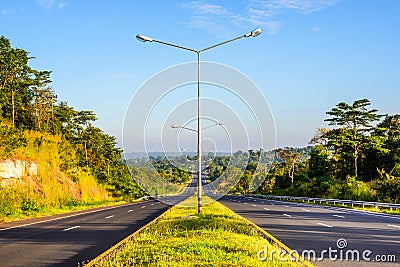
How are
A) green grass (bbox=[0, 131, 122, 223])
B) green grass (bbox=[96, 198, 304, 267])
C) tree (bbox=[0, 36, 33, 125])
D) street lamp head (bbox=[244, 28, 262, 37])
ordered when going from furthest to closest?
tree (bbox=[0, 36, 33, 125]), green grass (bbox=[0, 131, 122, 223]), street lamp head (bbox=[244, 28, 262, 37]), green grass (bbox=[96, 198, 304, 267])

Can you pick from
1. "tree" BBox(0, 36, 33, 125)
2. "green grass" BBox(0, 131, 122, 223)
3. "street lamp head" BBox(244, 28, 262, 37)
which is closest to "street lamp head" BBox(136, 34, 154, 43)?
"street lamp head" BBox(244, 28, 262, 37)

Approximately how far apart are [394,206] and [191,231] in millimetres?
21460

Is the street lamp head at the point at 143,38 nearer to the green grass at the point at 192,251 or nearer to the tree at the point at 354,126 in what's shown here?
the green grass at the point at 192,251

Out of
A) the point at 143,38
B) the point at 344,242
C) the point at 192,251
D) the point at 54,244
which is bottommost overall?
the point at 54,244

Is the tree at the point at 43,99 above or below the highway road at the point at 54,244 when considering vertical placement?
above

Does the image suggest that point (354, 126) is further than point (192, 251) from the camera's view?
Yes

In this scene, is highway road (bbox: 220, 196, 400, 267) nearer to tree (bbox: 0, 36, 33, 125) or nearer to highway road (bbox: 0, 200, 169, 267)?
highway road (bbox: 0, 200, 169, 267)

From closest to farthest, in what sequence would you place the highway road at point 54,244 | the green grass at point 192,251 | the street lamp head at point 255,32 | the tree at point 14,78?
the green grass at point 192,251, the highway road at point 54,244, the street lamp head at point 255,32, the tree at point 14,78

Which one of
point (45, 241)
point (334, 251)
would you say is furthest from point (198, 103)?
point (334, 251)

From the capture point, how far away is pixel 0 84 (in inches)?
1777

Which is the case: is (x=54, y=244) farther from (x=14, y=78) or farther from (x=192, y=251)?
(x=14, y=78)

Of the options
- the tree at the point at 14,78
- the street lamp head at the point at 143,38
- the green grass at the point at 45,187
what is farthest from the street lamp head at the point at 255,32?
the tree at the point at 14,78

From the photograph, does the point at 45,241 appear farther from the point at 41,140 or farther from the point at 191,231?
the point at 41,140

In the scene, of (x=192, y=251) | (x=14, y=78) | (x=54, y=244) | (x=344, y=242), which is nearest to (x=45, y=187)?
(x=14, y=78)
